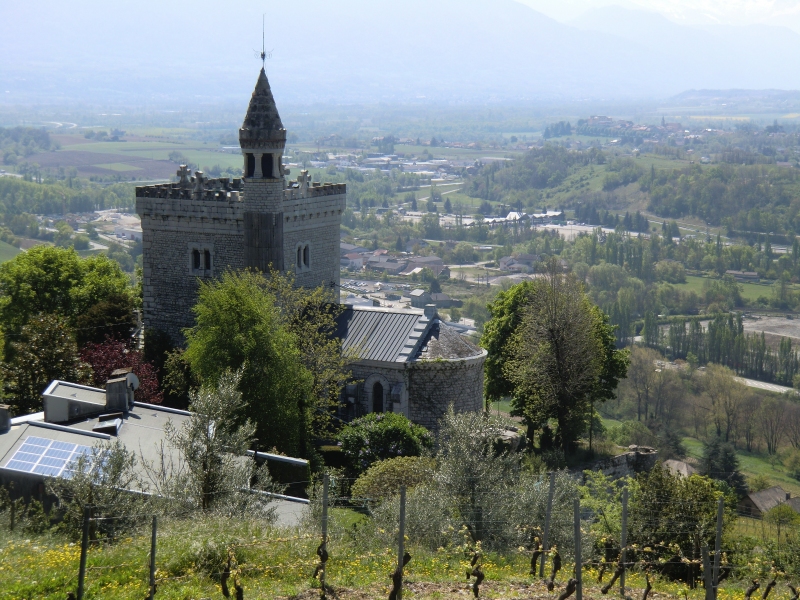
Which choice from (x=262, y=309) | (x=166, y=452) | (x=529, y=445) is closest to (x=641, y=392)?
(x=529, y=445)

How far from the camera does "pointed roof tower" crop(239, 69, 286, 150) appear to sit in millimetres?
37531

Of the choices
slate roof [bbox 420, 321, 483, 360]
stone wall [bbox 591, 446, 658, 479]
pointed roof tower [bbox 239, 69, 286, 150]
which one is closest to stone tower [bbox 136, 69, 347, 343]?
pointed roof tower [bbox 239, 69, 286, 150]

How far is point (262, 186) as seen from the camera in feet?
124

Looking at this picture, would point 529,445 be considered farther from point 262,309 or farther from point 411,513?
point 411,513

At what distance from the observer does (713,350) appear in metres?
126

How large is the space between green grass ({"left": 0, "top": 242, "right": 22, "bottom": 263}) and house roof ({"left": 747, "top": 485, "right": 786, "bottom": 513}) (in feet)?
359

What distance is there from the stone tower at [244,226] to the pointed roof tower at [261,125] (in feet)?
0.11

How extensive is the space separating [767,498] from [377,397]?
29910 mm

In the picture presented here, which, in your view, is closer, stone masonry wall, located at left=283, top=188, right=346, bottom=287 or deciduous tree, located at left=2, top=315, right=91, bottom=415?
deciduous tree, located at left=2, top=315, right=91, bottom=415

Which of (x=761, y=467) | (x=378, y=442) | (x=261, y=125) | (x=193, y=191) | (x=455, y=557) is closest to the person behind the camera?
(x=455, y=557)

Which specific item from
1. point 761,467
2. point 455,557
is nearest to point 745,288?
point 761,467

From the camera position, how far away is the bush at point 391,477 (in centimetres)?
2825

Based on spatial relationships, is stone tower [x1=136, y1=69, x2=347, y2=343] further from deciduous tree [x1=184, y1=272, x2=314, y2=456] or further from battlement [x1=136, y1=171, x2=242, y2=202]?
deciduous tree [x1=184, y1=272, x2=314, y2=456]

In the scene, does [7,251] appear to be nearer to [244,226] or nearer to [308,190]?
[308,190]
